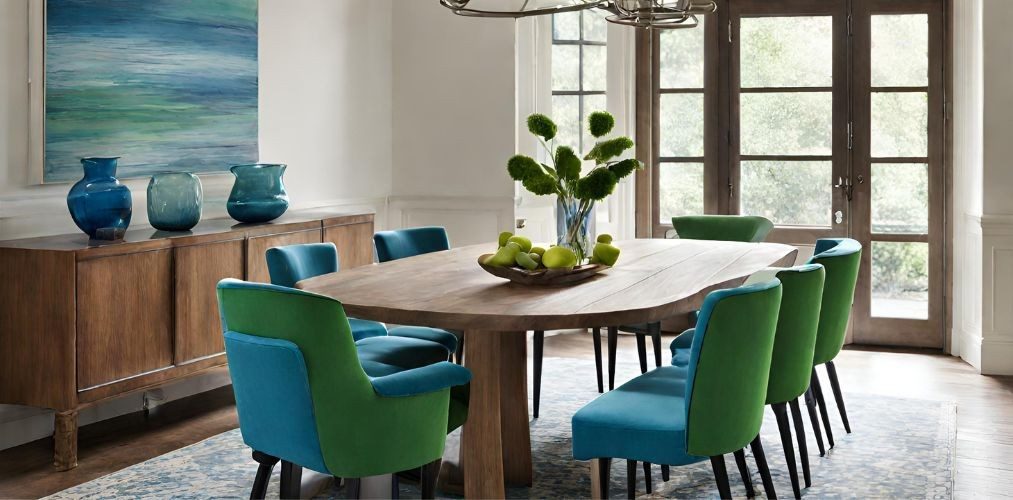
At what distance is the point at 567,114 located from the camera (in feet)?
21.8

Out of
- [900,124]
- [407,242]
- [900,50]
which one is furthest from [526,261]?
[900,50]

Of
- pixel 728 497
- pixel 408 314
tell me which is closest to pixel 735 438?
pixel 728 497

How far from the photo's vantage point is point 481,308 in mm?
2861

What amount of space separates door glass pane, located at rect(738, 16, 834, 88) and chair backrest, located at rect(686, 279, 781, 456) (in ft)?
13.0

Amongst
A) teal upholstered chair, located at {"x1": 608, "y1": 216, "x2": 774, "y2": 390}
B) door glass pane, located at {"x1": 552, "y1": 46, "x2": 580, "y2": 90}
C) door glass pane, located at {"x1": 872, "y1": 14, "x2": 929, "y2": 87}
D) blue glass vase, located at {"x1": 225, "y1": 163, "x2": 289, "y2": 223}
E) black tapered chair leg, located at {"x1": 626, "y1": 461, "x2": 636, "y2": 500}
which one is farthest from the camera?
door glass pane, located at {"x1": 552, "y1": 46, "x2": 580, "y2": 90}

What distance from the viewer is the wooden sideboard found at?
3.79 metres

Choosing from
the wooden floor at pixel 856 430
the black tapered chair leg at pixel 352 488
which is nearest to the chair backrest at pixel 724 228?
the wooden floor at pixel 856 430

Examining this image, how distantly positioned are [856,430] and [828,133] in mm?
2545

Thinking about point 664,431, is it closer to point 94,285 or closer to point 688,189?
point 94,285

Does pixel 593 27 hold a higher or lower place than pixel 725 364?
higher

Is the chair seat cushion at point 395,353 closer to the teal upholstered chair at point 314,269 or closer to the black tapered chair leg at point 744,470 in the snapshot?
the teal upholstered chair at point 314,269

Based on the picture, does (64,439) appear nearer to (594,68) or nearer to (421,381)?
(421,381)

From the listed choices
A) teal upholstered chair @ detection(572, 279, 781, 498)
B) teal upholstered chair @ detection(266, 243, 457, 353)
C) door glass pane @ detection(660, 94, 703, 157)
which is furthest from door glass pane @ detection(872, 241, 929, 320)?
teal upholstered chair @ detection(572, 279, 781, 498)

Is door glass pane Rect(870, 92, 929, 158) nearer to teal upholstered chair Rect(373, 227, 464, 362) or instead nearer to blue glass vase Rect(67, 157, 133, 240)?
teal upholstered chair Rect(373, 227, 464, 362)
